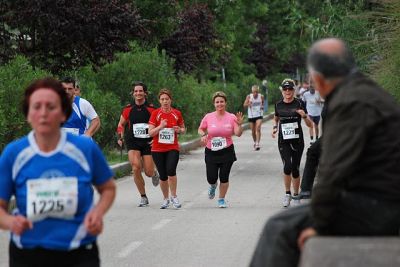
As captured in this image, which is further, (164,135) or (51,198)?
(164,135)

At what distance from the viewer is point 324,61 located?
5.07 m

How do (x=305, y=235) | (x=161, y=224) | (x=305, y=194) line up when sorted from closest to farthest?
(x=305, y=235)
(x=161, y=224)
(x=305, y=194)

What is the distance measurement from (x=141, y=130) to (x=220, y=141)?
132 centimetres

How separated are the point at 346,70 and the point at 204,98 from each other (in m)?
32.5

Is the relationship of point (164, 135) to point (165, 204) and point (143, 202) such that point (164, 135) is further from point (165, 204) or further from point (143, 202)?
point (143, 202)

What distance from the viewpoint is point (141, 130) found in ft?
51.8

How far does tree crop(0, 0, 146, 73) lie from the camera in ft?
72.8

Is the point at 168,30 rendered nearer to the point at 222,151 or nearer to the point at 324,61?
the point at 222,151

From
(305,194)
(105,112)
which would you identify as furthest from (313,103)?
(305,194)

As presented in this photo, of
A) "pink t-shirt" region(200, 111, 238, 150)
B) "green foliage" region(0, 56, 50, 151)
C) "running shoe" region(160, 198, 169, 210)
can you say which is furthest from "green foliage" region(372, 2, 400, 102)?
"green foliage" region(0, 56, 50, 151)

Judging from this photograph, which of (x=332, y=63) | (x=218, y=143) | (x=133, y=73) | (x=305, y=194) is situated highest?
(x=332, y=63)

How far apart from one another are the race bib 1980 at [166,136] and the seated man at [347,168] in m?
10.1

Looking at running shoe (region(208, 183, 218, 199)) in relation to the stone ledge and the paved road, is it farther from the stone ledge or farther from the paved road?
the stone ledge

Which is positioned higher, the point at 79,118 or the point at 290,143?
the point at 79,118
